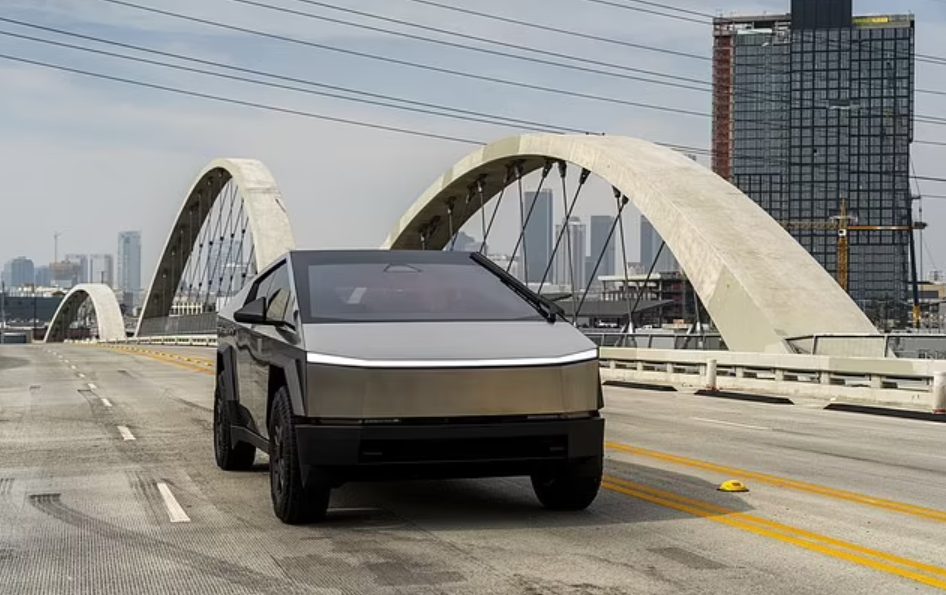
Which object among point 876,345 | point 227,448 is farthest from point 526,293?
point 876,345

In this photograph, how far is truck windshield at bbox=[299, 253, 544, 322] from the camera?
26.0 ft

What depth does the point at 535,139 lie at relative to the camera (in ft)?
141

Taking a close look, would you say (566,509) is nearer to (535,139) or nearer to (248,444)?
(248,444)

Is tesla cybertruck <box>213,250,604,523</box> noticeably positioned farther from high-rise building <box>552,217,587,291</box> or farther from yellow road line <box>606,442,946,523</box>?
high-rise building <box>552,217,587,291</box>

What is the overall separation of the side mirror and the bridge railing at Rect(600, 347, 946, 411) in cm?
1320

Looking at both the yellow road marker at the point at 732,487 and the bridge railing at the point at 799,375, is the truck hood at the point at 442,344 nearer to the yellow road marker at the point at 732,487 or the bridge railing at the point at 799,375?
the yellow road marker at the point at 732,487

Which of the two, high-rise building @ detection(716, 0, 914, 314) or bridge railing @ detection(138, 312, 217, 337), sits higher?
high-rise building @ detection(716, 0, 914, 314)

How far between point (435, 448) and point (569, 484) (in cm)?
113

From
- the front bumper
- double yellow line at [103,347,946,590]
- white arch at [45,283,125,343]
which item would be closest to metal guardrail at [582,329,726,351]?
double yellow line at [103,347,946,590]

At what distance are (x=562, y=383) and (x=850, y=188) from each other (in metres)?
175

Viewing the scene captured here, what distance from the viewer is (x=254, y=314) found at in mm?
8500

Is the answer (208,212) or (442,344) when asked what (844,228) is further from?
(442,344)

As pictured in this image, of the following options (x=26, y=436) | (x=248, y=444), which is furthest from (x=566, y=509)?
(x=26, y=436)

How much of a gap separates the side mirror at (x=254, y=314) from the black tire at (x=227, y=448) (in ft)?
5.59
